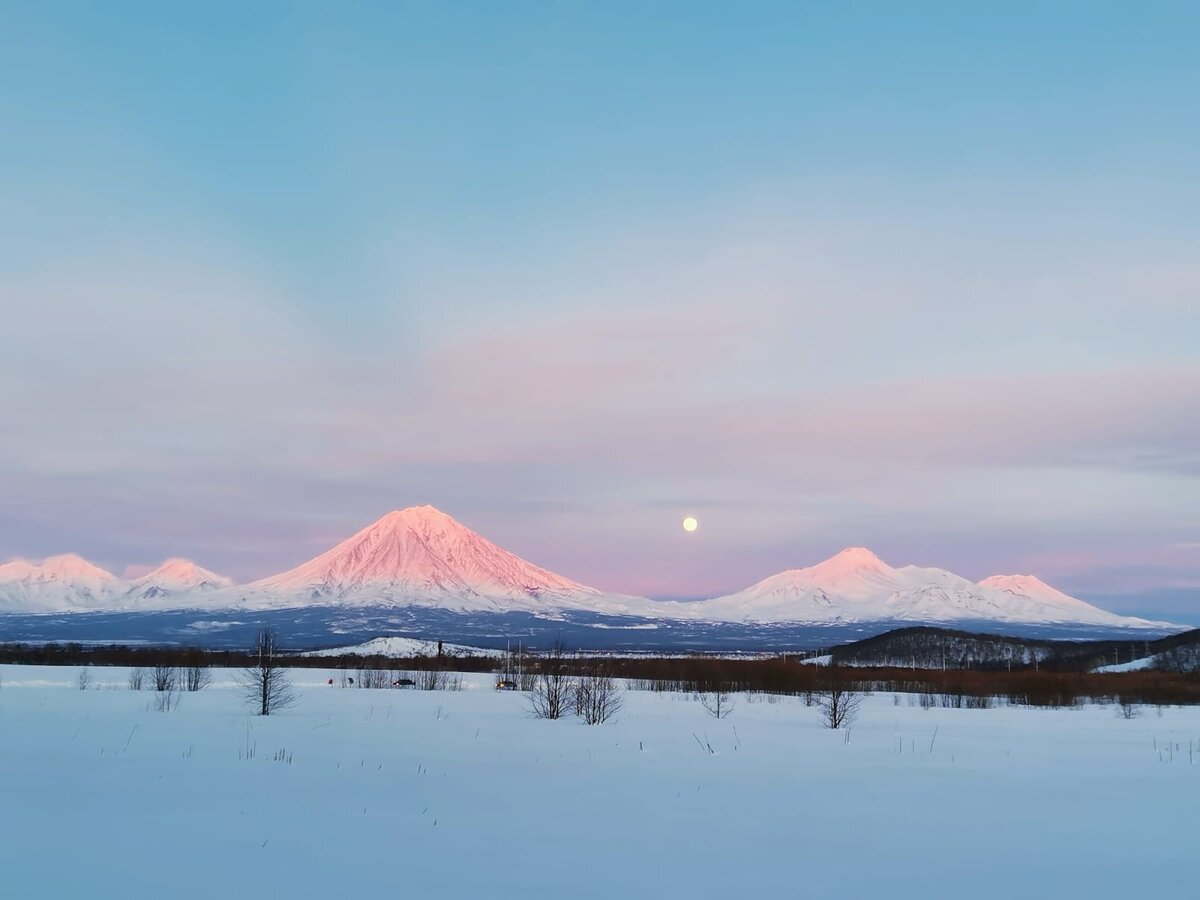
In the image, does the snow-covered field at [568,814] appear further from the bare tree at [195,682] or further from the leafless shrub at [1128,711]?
the bare tree at [195,682]

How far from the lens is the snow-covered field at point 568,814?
11641 millimetres

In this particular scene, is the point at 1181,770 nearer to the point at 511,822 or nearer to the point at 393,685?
the point at 511,822

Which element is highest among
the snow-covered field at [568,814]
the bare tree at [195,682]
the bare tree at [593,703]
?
the snow-covered field at [568,814]

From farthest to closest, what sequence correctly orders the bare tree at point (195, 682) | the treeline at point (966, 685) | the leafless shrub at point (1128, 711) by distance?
Result: the treeline at point (966, 685), the bare tree at point (195, 682), the leafless shrub at point (1128, 711)

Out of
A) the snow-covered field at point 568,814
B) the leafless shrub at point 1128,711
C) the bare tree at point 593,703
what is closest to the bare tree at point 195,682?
the snow-covered field at point 568,814

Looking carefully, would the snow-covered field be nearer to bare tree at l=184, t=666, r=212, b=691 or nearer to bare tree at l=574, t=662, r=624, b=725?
bare tree at l=574, t=662, r=624, b=725

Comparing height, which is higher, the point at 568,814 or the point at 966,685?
the point at 568,814

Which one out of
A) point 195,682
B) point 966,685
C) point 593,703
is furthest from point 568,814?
point 966,685

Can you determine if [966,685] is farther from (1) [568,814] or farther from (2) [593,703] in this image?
(1) [568,814]

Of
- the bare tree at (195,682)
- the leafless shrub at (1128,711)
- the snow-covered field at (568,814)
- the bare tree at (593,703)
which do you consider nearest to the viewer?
the snow-covered field at (568,814)

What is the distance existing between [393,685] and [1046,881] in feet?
218

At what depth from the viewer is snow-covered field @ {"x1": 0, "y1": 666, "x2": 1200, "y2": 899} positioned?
38.2ft

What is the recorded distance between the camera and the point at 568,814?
15.8 meters

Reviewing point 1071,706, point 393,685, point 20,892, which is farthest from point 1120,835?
point 393,685
